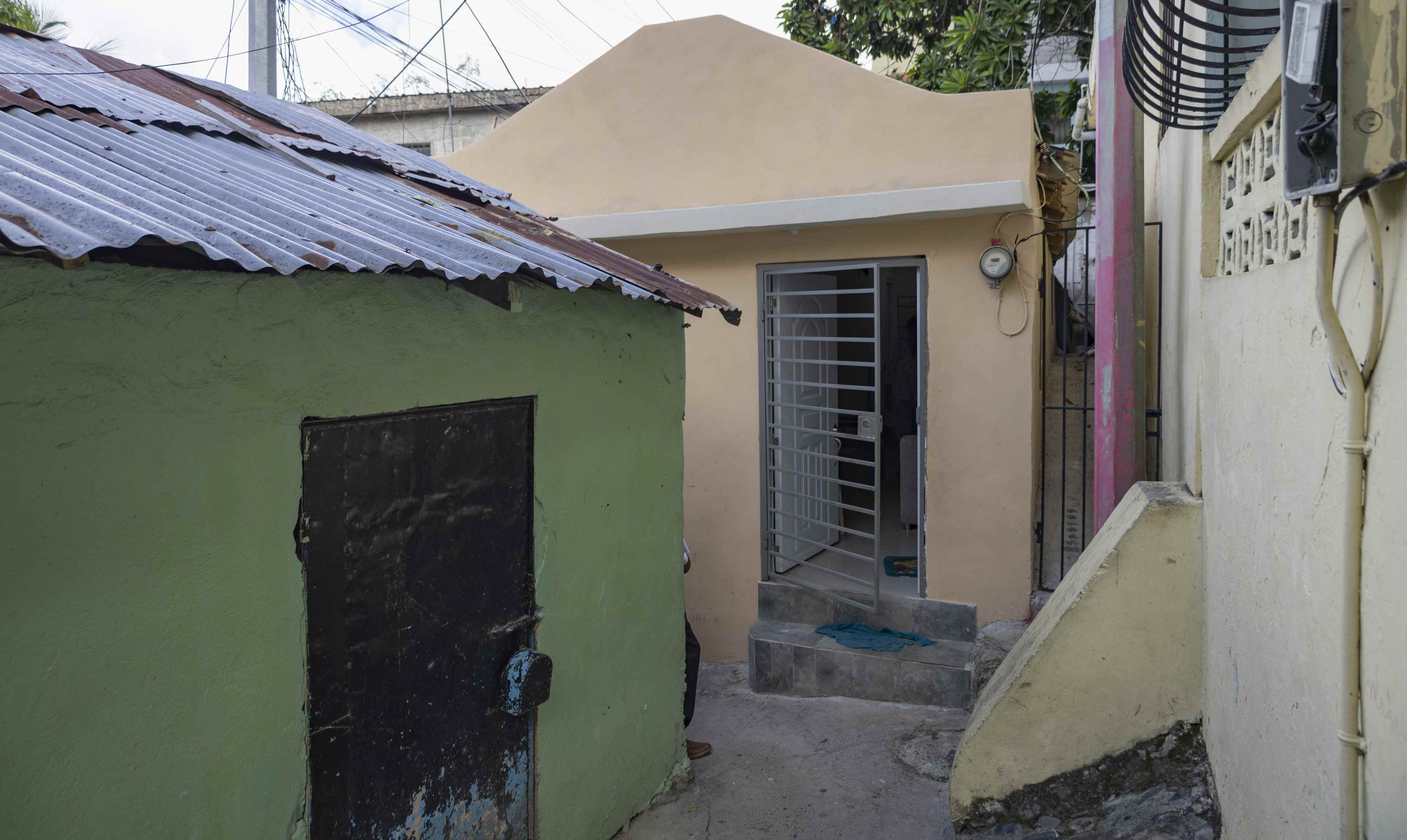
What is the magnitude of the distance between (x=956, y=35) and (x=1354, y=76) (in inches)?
406

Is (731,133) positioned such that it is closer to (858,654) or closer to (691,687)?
(858,654)

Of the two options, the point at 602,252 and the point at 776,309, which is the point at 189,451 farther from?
the point at 776,309

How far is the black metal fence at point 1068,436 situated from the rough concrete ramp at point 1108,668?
160 centimetres

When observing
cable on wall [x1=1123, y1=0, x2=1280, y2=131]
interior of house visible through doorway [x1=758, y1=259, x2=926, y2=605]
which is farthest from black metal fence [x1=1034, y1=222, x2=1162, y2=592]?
cable on wall [x1=1123, y1=0, x2=1280, y2=131]

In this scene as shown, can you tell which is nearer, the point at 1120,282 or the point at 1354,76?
the point at 1354,76

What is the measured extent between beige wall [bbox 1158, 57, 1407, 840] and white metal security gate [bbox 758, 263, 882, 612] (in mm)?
2764

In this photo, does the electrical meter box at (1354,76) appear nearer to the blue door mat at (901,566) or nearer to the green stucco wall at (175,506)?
the green stucco wall at (175,506)

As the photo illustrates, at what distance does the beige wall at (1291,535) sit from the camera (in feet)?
5.43

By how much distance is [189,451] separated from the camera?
2615 millimetres

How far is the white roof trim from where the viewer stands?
19.6 feet

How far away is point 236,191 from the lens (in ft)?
9.92

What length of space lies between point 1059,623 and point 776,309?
3660mm

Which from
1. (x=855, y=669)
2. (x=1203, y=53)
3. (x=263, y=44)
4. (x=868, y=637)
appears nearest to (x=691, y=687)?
(x=855, y=669)

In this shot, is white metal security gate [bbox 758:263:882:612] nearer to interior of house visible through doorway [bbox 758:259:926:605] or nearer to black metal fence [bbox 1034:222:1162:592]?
interior of house visible through doorway [bbox 758:259:926:605]
